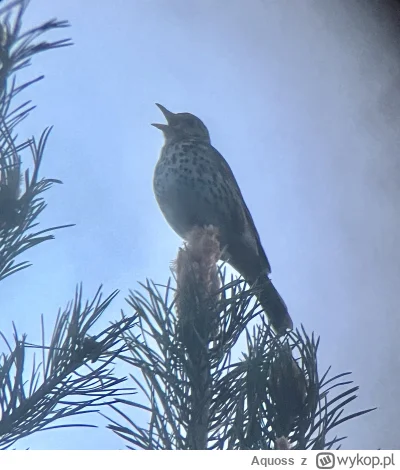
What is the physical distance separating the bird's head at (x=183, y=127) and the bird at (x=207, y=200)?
7 cm

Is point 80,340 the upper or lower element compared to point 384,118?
lower

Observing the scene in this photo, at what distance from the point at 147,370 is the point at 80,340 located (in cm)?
6

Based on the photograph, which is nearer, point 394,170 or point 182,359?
point 182,359

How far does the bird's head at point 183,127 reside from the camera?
1354 mm

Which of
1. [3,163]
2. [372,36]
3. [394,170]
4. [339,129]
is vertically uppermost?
[372,36]

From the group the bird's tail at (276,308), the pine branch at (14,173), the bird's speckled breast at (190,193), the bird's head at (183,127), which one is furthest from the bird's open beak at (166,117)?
the pine branch at (14,173)

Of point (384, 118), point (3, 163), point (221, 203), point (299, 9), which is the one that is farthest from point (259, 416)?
point (299, 9)

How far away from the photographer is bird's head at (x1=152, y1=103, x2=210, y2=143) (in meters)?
1.35

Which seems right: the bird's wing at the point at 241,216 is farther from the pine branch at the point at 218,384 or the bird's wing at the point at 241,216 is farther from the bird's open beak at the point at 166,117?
the pine branch at the point at 218,384

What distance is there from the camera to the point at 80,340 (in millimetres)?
504

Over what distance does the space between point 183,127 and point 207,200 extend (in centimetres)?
29

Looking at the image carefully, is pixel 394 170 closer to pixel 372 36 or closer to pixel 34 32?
pixel 372 36

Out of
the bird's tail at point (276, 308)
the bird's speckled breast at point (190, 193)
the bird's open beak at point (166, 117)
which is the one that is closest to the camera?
the bird's tail at point (276, 308)

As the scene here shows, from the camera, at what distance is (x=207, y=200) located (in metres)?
1.16
